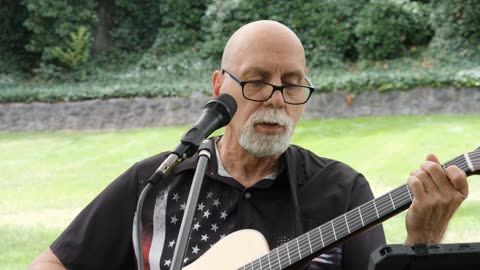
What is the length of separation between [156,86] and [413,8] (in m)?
4.84

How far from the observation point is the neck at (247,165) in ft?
8.36

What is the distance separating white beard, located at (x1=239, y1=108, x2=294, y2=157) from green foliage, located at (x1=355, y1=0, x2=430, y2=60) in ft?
36.3

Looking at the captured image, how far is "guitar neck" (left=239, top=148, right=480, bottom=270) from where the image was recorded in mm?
1896

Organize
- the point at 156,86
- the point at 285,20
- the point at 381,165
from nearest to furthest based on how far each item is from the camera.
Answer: the point at 381,165
the point at 156,86
the point at 285,20

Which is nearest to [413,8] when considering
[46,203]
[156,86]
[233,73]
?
[156,86]

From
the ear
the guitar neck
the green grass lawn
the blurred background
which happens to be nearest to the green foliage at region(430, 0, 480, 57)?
the blurred background

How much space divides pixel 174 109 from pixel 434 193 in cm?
A: 974

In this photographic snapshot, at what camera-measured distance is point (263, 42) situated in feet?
8.31

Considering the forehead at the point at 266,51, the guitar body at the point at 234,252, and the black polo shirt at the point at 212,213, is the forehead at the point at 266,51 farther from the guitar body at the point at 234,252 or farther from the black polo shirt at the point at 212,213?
the guitar body at the point at 234,252

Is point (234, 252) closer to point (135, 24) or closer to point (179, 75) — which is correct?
point (179, 75)

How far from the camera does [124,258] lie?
2588mm

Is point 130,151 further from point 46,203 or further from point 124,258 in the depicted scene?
point 124,258

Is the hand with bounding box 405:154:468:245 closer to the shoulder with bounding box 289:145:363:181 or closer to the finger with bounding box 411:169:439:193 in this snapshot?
the finger with bounding box 411:169:439:193

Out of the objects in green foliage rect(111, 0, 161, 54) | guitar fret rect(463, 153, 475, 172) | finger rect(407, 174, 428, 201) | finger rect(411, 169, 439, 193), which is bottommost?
finger rect(407, 174, 428, 201)
